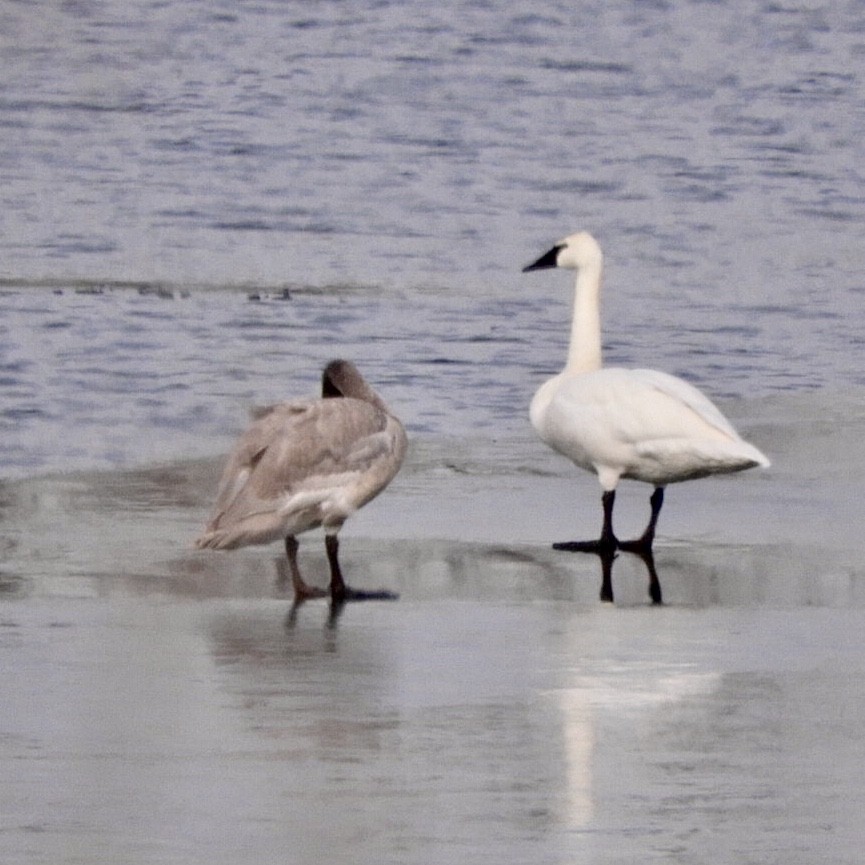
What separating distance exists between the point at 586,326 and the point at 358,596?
3414 millimetres

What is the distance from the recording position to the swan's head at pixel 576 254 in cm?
1298

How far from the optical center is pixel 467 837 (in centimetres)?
625

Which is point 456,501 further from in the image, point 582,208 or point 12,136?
point 12,136

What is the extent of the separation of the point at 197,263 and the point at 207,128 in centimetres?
803

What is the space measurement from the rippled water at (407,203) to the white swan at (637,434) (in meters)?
2.70

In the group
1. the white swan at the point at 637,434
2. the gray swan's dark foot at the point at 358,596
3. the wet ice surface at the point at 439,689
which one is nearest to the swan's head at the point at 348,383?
the wet ice surface at the point at 439,689

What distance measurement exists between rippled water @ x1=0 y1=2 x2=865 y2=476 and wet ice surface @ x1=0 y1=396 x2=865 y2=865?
8.69 feet

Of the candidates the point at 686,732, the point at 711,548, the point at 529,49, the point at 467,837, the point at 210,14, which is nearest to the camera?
the point at 467,837

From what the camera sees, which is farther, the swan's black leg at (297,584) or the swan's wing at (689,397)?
the swan's wing at (689,397)

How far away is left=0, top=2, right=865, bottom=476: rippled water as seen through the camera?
1573 centimetres

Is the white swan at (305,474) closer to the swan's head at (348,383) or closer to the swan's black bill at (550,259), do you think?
the swan's head at (348,383)

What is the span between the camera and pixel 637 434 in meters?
10.6

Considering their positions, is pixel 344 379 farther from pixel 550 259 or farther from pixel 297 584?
pixel 550 259

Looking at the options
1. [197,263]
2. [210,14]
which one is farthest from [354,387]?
[210,14]
